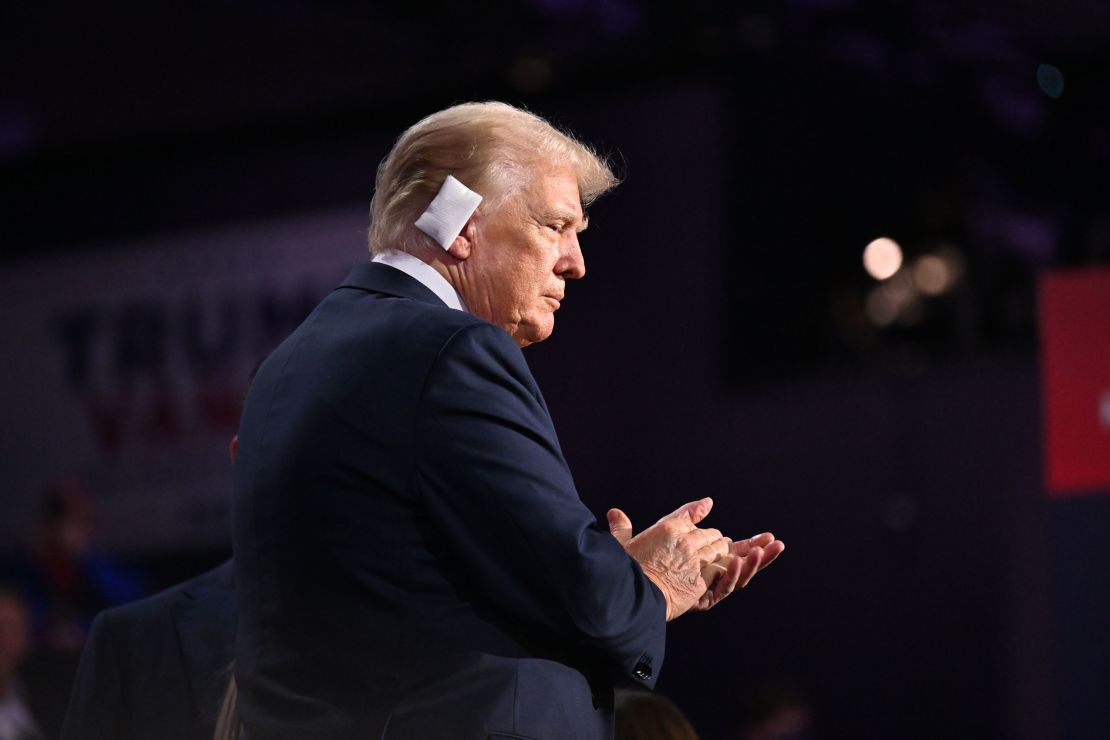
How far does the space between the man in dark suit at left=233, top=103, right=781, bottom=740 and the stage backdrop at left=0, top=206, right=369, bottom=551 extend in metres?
4.19

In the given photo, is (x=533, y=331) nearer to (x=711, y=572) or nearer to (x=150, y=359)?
(x=711, y=572)

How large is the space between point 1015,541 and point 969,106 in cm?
145

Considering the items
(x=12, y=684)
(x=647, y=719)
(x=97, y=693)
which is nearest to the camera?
(x=647, y=719)

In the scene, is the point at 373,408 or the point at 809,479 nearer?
the point at 373,408

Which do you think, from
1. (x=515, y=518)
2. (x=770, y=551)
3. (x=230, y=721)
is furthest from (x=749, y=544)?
(x=230, y=721)

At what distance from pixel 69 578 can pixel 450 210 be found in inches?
184

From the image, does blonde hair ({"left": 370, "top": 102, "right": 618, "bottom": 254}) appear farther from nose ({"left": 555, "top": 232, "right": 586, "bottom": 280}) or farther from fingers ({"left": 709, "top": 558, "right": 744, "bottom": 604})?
fingers ({"left": 709, "top": 558, "right": 744, "bottom": 604})

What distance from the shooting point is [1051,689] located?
525 cm

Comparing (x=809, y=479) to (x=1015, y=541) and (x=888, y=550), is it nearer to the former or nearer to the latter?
(x=888, y=550)

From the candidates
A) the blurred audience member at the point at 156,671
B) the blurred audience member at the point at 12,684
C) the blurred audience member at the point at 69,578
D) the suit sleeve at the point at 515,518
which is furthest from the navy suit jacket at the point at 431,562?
the blurred audience member at the point at 69,578

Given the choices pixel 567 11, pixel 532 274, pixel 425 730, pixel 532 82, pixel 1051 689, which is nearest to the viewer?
pixel 425 730

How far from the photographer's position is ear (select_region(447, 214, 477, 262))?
164 centimetres

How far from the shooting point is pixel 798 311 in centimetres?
588

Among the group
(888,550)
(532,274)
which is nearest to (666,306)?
(888,550)
